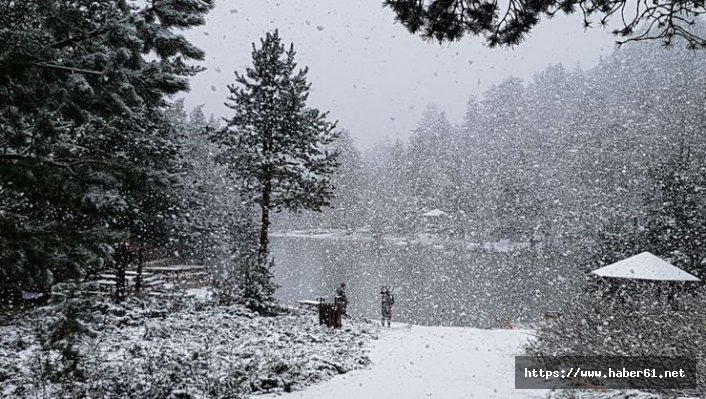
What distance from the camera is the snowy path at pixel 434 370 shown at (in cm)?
793

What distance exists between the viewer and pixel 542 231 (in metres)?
46.0

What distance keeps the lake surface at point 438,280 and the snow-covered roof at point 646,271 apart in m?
2.59

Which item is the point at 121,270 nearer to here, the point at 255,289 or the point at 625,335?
the point at 255,289

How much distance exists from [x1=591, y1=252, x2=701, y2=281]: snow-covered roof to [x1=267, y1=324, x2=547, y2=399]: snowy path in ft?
13.6

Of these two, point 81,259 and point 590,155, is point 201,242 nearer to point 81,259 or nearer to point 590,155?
point 81,259

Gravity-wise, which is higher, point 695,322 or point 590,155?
point 590,155

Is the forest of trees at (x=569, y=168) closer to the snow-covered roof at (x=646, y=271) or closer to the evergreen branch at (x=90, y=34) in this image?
the snow-covered roof at (x=646, y=271)

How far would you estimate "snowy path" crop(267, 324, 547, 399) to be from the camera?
7926mm

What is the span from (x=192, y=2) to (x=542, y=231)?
46.3 m

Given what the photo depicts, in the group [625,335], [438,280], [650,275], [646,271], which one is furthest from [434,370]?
[438,280]

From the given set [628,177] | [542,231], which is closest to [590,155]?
[628,177]

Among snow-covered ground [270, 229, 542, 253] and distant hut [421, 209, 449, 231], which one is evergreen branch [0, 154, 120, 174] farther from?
distant hut [421, 209, 449, 231]

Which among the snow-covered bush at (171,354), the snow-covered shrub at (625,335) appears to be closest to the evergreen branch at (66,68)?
the snow-covered bush at (171,354)

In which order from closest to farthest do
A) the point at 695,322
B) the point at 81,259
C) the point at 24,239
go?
the point at 24,239
the point at 81,259
the point at 695,322
